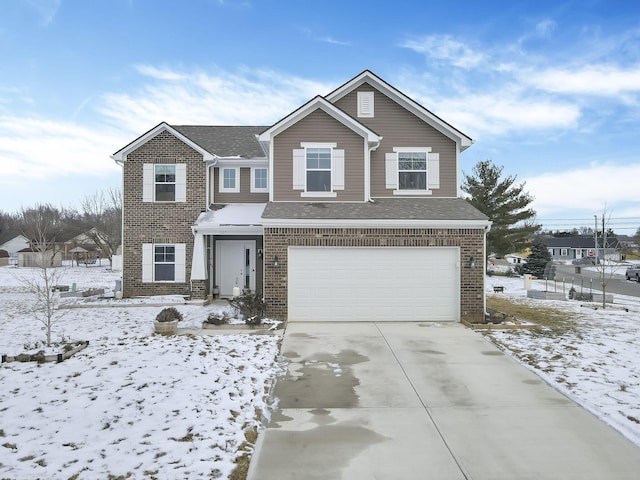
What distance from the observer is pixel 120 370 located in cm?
705

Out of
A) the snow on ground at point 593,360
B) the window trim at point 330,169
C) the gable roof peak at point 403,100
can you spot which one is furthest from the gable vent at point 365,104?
the snow on ground at point 593,360

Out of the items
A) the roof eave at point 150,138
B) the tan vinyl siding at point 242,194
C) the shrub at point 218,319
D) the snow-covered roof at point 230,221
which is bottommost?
the shrub at point 218,319

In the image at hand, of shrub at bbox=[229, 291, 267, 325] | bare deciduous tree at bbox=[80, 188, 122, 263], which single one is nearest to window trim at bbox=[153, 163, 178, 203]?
shrub at bbox=[229, 291, 267, 325]

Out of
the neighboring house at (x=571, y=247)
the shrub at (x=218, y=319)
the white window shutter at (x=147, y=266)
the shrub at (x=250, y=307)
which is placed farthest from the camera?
the neighboring house at (x=571, y=247)

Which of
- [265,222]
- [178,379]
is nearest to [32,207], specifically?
[265,222]

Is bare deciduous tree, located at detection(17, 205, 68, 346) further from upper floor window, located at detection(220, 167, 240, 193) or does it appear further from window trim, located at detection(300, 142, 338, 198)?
window trim, located at detection(300, 142, 338, 198)

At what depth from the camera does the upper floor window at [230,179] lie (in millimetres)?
17094

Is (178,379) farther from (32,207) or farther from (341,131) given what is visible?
(32,207)

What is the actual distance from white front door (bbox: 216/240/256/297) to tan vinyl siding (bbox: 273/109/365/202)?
3878 mm

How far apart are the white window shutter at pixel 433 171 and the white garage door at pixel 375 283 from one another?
10.2ft

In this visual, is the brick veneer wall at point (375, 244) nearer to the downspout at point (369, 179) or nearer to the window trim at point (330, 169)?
the window trim at point (330, 169)

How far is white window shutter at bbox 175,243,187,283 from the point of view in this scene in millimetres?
15891

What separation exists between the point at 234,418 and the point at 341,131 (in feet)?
33.3

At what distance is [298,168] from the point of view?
13414 mm
